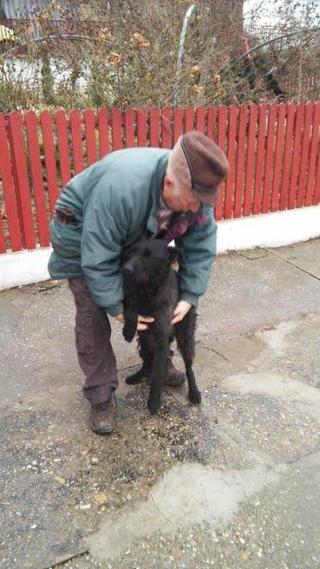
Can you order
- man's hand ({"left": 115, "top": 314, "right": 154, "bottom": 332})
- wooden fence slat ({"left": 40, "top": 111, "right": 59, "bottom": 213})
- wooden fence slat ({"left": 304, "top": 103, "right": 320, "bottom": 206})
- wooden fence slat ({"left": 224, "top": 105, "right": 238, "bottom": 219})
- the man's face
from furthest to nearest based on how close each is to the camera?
wooden fence slat ({"left": 304, "top": 103, "right": 320, "bottom": 206})
wooden fence slat ({"left": 224, "top": 105, "right": 238, "bottom": 219})
wooden fence slat ({"left": 40, "top": 111, "right": 59, "bottom": 213})
man's hand ({"left": 115, "top": 314, "right": 154, "bottom": 332})
the man's face

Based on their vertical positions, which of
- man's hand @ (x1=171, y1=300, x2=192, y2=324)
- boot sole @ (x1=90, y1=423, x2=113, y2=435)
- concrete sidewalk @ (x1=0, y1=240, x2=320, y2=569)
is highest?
man's hand @ (x1=171, y1=300, x2=192, y2=324)

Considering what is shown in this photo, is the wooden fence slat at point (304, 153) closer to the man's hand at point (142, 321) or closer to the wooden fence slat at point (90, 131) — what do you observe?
the wooden fence slat at point (90, 131)

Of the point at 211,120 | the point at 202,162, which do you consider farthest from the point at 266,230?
the point at 202,162

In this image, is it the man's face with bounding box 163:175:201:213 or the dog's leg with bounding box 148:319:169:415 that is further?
the dog's leg with bounding box 148:319:169:415

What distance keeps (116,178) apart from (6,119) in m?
2.58

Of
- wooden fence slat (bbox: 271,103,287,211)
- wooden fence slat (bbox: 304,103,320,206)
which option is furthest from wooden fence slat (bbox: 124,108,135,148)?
wooden fence slat (bbox: 304,103,320,206)

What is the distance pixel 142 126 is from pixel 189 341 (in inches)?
107

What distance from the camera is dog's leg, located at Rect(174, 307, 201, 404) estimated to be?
2850mm

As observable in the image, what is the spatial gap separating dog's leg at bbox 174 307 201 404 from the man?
0.14m

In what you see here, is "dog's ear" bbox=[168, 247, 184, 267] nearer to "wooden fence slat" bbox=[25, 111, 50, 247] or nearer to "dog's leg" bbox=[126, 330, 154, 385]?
"dog's leg" bbox=[126, 330, 154, 385]

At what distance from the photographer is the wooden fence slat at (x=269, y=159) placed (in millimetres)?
→ 5371

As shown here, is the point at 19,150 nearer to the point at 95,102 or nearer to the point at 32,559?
the point at 95,102

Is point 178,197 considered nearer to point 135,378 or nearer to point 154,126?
point 135,378

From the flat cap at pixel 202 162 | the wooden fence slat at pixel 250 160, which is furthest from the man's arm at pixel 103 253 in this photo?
the wooden fence slat at pixel 250 160
